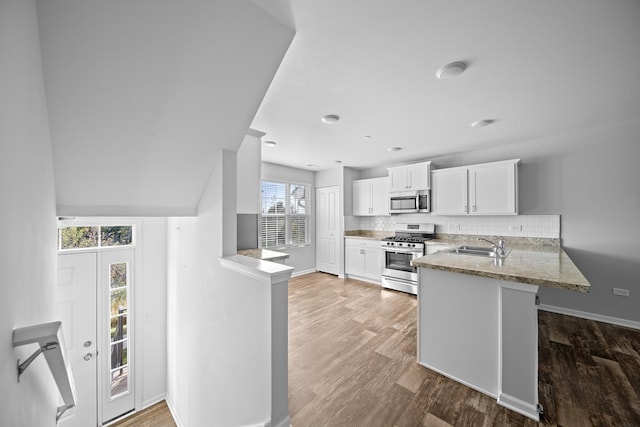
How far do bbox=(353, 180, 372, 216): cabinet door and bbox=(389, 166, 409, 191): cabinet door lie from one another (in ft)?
2.20

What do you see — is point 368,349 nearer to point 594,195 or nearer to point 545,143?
point 594,195

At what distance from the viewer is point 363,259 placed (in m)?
5.25

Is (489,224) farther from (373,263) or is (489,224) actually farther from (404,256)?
(373,263)

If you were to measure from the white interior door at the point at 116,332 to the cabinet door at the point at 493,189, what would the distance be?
5.18 meters

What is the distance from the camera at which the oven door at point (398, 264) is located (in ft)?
14.4

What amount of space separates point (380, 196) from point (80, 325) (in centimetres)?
514

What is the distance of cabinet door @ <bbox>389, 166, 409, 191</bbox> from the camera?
15.7 ft

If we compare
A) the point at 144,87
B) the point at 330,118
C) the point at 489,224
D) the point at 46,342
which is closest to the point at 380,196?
the point at 489,224

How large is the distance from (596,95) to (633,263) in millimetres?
2281

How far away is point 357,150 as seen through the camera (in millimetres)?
4258

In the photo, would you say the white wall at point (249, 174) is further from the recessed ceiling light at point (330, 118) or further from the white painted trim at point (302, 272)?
the white painted trim at point (302, 272)

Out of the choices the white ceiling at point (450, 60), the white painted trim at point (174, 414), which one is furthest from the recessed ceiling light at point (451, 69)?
the white painted trim at point (174, 414)

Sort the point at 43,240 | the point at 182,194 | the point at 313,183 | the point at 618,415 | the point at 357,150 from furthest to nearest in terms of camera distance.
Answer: the point at 313,183 → the point at 357,150 → the point at 182,194 → the point at 618,415 → the point at 43,240

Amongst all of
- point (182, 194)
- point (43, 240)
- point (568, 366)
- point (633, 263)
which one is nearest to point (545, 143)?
point (633, 263)
